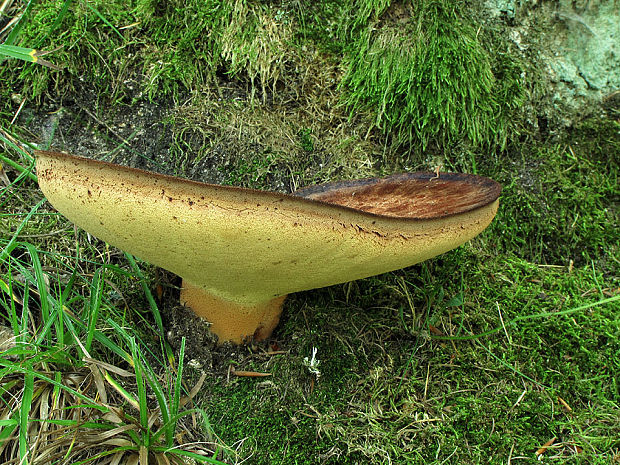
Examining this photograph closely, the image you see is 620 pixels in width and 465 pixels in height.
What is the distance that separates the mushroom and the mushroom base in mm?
181

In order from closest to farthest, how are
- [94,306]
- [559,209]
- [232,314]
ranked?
[94,306] < [232,314] < [559,209]

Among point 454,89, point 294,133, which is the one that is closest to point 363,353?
point 294,133

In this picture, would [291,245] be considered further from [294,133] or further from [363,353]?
[294,133]

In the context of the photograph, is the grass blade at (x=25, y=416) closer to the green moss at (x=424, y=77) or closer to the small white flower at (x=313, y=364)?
the small white flower at (x=313, y=364)

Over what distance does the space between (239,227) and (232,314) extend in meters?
A: 0.91

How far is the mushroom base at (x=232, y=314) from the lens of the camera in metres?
2.13

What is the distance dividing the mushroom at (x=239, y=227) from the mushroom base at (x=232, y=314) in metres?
0.18

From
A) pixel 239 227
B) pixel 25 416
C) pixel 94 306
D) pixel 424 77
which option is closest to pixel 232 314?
pixel 94 306

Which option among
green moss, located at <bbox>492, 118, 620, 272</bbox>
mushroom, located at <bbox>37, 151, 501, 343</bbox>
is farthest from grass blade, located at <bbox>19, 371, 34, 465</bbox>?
green moss, located at <bbox>492, 118, 620, 272</bbox>

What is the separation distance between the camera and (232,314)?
215cm

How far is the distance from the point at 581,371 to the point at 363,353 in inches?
42.0

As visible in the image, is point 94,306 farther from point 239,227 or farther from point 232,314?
point 239,227

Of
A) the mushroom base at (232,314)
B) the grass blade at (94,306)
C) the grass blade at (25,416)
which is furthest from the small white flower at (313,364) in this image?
the grass blade at (25,416)

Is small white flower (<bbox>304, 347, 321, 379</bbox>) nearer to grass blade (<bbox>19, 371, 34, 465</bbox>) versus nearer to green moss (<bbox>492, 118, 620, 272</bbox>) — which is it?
grass blade (<bbox>19, 371, 34, 465</bbox>)
